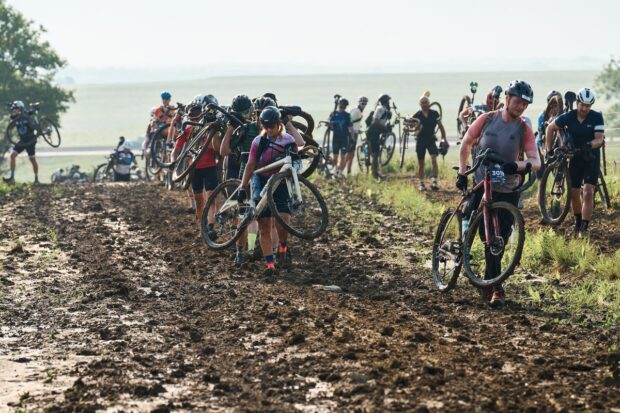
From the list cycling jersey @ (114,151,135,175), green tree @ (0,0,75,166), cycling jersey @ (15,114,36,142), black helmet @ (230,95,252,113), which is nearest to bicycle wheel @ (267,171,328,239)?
black helmet @ (230,95,252,113)

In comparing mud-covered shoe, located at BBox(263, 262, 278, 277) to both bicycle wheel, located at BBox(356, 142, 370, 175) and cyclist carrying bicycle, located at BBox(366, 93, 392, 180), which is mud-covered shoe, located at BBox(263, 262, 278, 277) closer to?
cyclist carrying bicycle, located at BBox(366, 93, 392, 180)

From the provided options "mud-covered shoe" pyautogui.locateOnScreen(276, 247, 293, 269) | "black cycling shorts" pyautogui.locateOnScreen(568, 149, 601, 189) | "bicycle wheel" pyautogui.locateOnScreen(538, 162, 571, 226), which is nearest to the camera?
"mud-covered shoe" pyautogui.locateOnScreen(276, 247, 293, 269)

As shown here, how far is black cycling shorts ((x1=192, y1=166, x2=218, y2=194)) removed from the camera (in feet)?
54.5

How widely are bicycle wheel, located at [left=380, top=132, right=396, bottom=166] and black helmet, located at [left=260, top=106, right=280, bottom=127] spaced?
16.4 m

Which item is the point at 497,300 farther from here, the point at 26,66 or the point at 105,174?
the point at 26,66

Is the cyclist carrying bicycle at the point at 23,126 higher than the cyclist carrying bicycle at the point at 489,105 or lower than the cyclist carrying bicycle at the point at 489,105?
lower

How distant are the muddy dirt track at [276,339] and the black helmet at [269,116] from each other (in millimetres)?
1714

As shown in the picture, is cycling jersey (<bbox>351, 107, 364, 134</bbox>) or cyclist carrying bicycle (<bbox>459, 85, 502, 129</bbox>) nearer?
cyclist carrying bicycle (<bbox>459, 85, 502, 129</bbox>)

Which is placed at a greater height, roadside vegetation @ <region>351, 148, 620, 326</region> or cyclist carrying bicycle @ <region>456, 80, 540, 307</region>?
cyclist carrying bicycle @ <region>456, 80, 540, 307</region>

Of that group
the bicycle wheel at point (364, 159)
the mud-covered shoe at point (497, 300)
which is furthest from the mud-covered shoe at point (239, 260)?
the bicycle wheel at point (364, 159)

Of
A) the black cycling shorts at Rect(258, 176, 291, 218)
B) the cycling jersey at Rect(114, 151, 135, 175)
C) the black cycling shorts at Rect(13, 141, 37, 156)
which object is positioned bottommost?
the cycling jersey at Rect(114, 151, 135, 175)

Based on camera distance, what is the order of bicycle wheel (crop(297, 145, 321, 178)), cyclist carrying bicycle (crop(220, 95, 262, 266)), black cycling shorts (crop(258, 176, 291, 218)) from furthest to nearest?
cyclist carrying bicycle (crop(220, 95, 262, 266)), bicycle wheel (crop(297, 145, 321, 178)), black cycling shorts (crop(258, 176, 291, 218))

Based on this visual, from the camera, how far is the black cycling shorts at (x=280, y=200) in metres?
13.2

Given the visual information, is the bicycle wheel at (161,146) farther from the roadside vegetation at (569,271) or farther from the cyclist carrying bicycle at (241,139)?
the cyclist carrying bicycle at (241,139)
